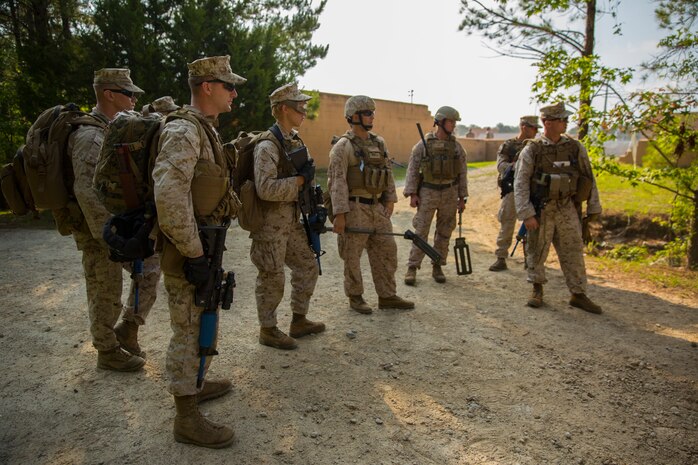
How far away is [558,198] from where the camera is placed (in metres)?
4.76

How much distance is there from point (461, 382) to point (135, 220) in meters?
2.44

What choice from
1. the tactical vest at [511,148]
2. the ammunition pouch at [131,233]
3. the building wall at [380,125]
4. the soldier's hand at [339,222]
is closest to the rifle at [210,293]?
the ammunition pouch at [131,233]

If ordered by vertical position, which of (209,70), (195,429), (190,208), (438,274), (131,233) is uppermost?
(209,70)

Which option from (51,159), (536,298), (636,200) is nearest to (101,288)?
(51,159)

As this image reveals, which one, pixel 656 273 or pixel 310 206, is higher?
pixel 310 206

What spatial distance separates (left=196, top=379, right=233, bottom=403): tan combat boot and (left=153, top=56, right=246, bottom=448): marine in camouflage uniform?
413 mm

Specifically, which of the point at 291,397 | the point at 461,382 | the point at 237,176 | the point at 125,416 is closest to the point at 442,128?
the point at 237,176

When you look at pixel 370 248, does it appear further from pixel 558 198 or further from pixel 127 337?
pixel 127 337

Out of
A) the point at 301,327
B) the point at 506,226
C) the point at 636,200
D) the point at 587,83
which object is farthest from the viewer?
the point at 636,200

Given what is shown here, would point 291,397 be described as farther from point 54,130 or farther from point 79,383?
point 54,130

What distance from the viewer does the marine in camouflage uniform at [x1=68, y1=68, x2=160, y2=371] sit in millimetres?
3061

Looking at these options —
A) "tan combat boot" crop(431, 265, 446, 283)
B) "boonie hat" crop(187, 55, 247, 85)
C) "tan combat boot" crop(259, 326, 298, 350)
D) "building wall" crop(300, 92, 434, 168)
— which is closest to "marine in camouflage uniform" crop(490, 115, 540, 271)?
"tan combat boot" crop(431, 265, 446, 283)

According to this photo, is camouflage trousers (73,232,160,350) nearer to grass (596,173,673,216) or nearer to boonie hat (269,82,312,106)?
boonie hat (269,82,312,106)

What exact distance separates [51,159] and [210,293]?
1.62 meters
